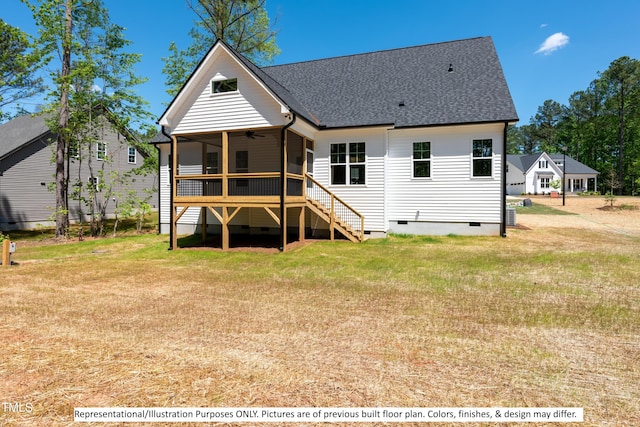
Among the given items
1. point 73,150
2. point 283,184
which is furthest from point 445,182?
point 73,150

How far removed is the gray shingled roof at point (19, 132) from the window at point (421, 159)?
22.8 m

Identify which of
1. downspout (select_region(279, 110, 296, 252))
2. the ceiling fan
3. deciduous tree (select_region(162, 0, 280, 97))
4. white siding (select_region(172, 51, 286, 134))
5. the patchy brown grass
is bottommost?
the patchy brown grass

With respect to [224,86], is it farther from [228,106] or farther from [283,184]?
[283,184]

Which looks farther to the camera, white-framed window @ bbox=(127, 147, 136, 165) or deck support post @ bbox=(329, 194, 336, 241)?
white-framed window @ bbox=(127, 147, 136, 165)

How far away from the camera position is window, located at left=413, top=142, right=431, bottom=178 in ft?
48.0

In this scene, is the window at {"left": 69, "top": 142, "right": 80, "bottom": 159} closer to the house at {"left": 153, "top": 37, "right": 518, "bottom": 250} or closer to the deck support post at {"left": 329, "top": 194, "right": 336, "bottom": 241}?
the house at {"left": 153, "top": 37, "right": 518, "bottom": 250}

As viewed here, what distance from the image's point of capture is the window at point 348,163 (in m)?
14.7

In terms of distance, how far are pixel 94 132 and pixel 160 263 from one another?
1395 cm

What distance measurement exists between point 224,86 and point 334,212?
693 centimetres

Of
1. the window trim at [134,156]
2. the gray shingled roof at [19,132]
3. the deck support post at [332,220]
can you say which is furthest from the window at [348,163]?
the window trim at [134,156]

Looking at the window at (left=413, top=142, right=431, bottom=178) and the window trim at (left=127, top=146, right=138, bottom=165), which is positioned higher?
the window trim at (left=127, top=146, right=138, bottom=165)

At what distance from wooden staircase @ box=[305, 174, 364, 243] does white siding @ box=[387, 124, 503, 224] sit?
1.84 meters

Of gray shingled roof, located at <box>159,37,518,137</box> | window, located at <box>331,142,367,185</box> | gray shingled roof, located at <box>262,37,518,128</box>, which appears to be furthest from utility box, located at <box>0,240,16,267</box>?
gray shingled roof, located at <box>262,37,518,128</box>

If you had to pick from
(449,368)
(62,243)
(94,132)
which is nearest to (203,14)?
(94,132)
